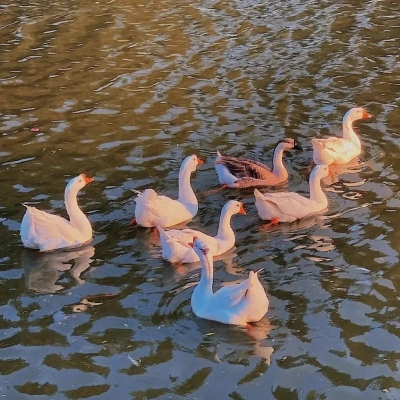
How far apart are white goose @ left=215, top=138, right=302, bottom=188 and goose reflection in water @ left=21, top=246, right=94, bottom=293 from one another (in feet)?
8.21

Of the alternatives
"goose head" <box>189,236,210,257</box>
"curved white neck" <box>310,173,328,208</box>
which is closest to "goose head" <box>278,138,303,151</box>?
"curved white neck" <box>310,173,328,208</box>

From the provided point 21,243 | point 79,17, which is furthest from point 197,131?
point 79,17

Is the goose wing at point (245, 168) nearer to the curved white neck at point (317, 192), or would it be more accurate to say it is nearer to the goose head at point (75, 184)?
the curved white neck at point (317, 192)

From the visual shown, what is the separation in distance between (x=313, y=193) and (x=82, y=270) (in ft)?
11.1

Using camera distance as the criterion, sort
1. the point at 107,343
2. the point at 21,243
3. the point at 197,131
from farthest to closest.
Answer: the point at 197,131
the point at 21,243
the point at 107,343

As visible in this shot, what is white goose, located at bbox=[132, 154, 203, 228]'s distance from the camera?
385 inches

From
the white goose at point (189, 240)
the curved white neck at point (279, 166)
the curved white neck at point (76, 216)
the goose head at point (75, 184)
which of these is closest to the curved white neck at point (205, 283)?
the white goose at point (189, 240)

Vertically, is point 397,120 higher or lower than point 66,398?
lower

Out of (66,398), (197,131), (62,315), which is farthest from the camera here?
(197,131)

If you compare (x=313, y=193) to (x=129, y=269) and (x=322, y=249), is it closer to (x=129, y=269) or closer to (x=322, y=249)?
(x=322, y=249)

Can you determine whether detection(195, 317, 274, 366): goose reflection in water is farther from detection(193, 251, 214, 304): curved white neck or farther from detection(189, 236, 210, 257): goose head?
detection(189, 236, 210, 257): goose head

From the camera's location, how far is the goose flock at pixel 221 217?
761 centimetres

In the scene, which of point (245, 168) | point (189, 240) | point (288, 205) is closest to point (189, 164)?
point (245, 168)

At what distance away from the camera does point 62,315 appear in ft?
26.0
